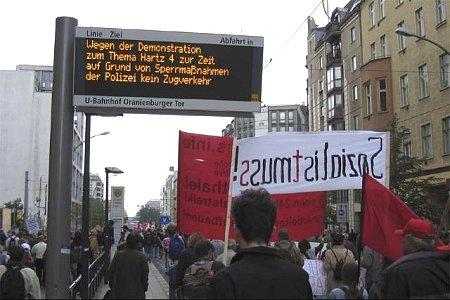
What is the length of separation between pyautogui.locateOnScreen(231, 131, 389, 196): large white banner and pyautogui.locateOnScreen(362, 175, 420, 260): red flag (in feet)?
5.85

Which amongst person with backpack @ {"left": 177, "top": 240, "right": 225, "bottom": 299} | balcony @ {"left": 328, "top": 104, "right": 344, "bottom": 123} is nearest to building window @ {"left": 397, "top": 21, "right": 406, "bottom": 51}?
balcony @ {"left": 328, "top": 104, "right": 344, "bottom": 123}

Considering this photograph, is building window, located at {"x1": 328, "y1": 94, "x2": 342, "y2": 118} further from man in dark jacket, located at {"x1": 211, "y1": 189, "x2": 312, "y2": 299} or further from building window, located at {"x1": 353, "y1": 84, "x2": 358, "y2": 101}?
man in dark jacket, located at {"x1": 211, "y1": 189, "x2": 312, "y2": 299}

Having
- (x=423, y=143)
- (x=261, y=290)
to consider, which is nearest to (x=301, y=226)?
(x=261, y=290)

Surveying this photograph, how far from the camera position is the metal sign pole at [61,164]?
8.51 meters

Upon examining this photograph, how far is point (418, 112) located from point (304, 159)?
29354 mm

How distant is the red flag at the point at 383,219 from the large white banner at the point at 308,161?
1.78 meters

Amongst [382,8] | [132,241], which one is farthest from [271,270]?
[382,8]

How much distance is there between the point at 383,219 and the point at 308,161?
2.17m

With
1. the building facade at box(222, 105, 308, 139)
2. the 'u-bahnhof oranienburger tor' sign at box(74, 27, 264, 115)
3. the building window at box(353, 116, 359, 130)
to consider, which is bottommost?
the 'u-bahnhof oranienburger tor' sign at box(74, 27, 264, 115)

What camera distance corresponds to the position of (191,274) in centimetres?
747

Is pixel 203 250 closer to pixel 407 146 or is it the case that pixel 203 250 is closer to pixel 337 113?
pixel 407 146

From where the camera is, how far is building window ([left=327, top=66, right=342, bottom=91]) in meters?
55.3

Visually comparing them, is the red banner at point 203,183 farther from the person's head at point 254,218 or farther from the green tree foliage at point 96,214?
the green tree foliage at point 96,214

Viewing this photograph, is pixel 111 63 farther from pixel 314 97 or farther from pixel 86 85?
pixel 314 97
